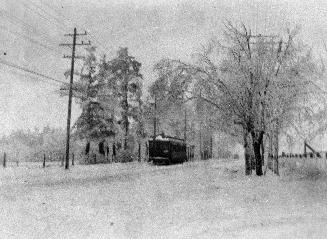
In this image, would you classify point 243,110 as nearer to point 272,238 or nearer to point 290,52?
point 290,52

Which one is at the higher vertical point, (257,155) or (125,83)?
(125,83)

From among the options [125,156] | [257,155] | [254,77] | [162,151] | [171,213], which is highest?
[254,77]

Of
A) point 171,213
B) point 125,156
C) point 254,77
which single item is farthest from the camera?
point 125,156

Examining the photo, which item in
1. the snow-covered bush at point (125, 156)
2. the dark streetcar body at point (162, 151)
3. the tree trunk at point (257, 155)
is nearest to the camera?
the tree trunk at point (257, 155)

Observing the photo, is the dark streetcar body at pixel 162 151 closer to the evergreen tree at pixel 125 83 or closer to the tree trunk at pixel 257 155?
the evergreen tree at pixel 125 83

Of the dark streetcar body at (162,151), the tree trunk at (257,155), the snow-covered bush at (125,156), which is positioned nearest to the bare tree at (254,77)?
the tree trunk at (257,155)

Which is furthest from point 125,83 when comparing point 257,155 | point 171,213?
point 171,213

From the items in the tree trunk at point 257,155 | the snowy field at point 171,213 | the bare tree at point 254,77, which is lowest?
the snowy field at point 171,213

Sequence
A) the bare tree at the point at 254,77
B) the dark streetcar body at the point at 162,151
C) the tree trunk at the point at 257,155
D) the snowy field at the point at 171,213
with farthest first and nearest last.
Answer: the dark streetcar body at the point at 162,151 → the tree trunk at the point at 257,155 → the bare tree at the point at 254,77 → the snowy field at the point at 171,213

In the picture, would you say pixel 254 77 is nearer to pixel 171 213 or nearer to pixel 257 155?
pixel 257 155

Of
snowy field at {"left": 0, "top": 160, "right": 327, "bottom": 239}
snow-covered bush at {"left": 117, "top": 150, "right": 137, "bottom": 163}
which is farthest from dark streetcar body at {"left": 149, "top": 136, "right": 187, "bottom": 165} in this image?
snowy field at {"left": 0, "top": 160, "right": 327, "bottom": 239}

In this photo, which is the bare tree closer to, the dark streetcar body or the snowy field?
the snowy field

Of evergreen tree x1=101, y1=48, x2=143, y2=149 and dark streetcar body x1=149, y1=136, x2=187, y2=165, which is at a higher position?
evergreen tree x1=101, y1=48, x2=143, y2=149

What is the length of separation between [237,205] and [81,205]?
385 centimetres
